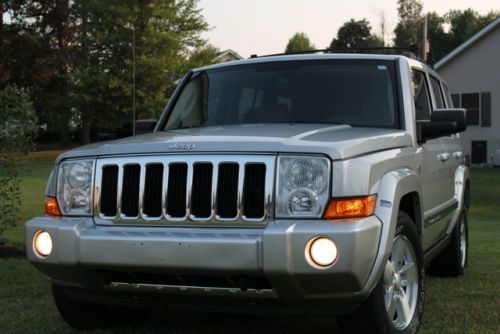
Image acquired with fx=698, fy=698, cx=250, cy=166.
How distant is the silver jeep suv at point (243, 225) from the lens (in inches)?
136

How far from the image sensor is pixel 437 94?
6680mm

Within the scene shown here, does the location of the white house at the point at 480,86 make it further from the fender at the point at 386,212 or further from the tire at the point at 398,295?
the fender at the point at 386,212

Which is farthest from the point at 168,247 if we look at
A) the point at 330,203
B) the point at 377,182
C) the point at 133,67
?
the point at 133,67

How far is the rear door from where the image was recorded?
4965mm

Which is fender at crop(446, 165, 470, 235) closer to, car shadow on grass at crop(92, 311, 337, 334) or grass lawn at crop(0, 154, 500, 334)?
grass lawn at crop(0, 154, 500, 334)

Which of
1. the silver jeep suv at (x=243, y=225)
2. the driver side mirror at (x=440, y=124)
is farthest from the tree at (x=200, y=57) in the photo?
the silver jeep suv at (x=243, y=225)

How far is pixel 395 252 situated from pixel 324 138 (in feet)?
2.76

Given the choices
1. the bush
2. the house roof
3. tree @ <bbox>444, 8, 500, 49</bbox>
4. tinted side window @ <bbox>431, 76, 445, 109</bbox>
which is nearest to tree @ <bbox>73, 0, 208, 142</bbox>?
the house roof

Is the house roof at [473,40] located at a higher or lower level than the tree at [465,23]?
lower

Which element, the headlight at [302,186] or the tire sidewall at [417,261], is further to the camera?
the tire sidewall at [417,261]

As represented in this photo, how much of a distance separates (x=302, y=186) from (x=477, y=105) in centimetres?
2718

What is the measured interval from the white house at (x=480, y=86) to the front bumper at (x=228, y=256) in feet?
86.2

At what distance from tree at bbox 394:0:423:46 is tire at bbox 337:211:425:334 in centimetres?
Result: 8896

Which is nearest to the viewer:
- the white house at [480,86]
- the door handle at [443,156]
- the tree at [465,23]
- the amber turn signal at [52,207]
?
the amber turn signal at [52,207]
